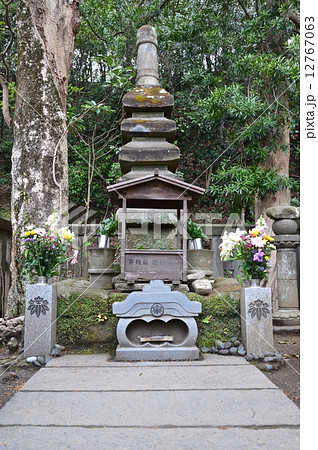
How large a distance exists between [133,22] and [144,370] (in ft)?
33.3

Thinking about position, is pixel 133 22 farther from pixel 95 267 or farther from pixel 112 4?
pixel 95 267

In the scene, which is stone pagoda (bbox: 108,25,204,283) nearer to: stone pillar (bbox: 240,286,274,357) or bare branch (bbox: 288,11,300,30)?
stone pillar (bbox: 240,286,274,357)

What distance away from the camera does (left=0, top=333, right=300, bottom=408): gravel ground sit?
3.24 m

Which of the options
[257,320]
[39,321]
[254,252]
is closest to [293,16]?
[254,252]

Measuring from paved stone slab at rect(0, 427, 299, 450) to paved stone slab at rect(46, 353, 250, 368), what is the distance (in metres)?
1.46

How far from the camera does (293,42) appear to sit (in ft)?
23.5

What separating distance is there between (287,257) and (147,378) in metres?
3.05

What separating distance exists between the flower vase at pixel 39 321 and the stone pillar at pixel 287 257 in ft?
9.76

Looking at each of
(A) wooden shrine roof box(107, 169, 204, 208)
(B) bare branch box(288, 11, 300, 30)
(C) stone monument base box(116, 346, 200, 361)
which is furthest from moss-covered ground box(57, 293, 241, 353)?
(B) bare branch box(288, 11, 300, 30)

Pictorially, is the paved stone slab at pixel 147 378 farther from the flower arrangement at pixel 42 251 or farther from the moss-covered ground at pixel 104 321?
the flower arrangement at pixel 42 251

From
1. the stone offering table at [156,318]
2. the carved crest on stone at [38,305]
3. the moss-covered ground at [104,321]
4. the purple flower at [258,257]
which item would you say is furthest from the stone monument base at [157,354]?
the purple flower at [258,257]

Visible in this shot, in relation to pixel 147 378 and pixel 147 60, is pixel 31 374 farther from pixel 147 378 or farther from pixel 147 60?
pixel 147 60

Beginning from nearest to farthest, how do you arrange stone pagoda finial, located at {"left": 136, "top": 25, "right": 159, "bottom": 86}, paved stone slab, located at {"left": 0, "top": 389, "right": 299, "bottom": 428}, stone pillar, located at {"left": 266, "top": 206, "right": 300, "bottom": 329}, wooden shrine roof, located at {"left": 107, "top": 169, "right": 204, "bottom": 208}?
paved stone slab, located at {"left": 0, "top": 389, "right": 299, "bottom": 428}, wooden shrine roof, located at {"left": 107, "top": 169, "right": 204, "bottom": 208}, stone pillar, located at {"left": 266, "top": 206, "right": 300, "bottom": 329}, stone pagoda finial, located at {"left": 136, "top": 25, "right": 159, "bottom": 86}

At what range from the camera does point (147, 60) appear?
6.81 metres
